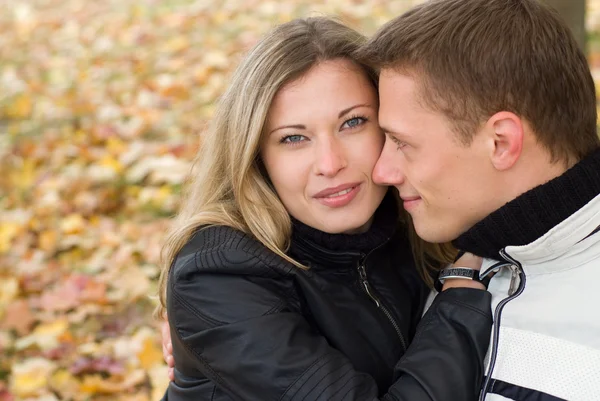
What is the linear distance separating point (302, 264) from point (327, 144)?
1.26 ft

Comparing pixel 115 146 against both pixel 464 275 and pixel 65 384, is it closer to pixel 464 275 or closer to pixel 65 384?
pixel 65 384

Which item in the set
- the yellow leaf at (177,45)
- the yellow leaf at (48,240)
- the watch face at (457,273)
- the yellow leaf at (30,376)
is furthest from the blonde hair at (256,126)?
the yellow leaf at (177,45)

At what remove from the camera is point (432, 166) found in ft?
7.16

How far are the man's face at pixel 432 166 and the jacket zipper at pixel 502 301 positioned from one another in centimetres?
17

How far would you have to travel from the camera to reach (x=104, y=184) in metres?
5.14

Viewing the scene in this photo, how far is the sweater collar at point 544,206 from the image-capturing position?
2029 millimetres

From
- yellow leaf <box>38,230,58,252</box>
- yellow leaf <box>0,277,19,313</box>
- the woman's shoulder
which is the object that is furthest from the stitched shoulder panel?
yellow leaf <box>38,230,58,252</box>

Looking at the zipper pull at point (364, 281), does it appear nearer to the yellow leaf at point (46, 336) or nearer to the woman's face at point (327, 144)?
the woman's face at point (327, 144)

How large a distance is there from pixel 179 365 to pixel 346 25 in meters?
1.25

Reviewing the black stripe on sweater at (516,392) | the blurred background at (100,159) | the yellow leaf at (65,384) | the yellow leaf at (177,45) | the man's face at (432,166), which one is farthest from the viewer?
→ the yellow leaf at (177,45)

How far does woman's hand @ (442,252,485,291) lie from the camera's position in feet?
7.44

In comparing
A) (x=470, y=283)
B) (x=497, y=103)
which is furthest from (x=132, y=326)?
(x=497, y=103)

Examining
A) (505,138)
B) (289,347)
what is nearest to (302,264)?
→ (289,347)

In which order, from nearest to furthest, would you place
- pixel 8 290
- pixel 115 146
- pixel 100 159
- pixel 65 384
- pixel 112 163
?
pixel 65 384 < pixel 8 290 < pixel 112 163 < pixel 100 159 < pixel 115 146
